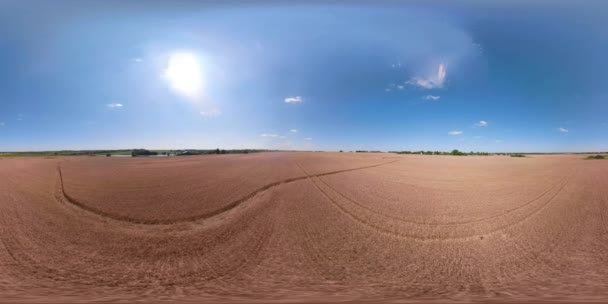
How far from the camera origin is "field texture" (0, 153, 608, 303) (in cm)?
374

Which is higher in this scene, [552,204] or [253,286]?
[552,204]

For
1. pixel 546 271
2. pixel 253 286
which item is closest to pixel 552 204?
pixel 546 271

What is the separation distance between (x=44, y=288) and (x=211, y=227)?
2.81 meters

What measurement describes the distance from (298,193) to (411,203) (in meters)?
3.96

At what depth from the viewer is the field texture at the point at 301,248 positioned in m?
3.74

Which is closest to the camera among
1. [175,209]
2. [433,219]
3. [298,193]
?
[433,219]

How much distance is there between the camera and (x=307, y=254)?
184 inches

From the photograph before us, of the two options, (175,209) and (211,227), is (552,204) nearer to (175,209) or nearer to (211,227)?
(211,227)

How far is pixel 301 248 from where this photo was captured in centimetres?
490

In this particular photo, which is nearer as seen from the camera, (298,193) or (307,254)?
(307,254)

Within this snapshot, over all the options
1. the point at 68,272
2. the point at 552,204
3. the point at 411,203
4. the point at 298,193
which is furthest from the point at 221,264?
the point at 552,204

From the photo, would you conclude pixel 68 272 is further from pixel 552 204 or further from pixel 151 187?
pixel 552 204

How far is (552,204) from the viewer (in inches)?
312

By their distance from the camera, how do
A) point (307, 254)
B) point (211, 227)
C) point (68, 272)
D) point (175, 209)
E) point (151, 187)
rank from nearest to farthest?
point (68, 272)
point (307, 254)
point (211, 227)
point (175, 209)
point (151, 187)
